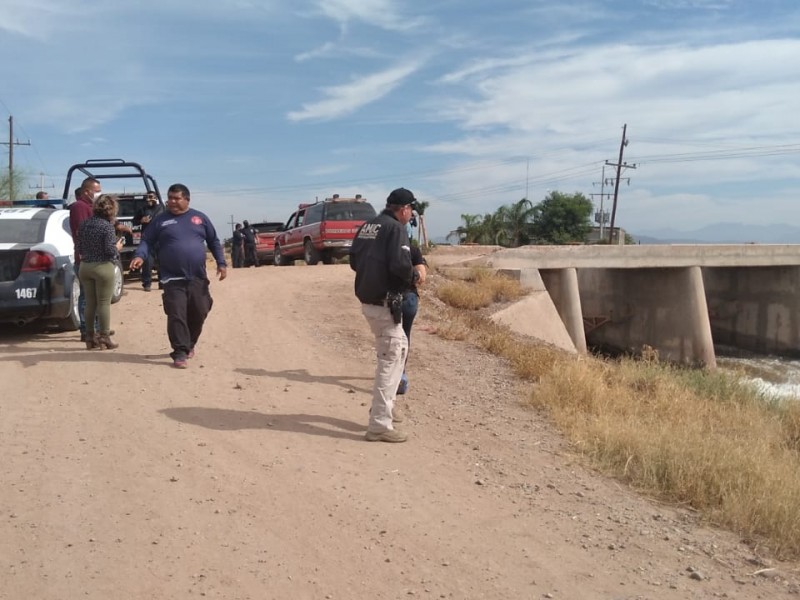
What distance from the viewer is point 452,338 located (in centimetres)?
996

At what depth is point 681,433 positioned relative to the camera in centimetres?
600

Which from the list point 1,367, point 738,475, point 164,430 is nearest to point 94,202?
point 1,367

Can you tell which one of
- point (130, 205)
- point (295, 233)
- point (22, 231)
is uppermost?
point (130, 205)

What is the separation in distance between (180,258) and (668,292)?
2277 cm

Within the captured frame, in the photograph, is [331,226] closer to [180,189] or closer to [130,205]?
[130,205]

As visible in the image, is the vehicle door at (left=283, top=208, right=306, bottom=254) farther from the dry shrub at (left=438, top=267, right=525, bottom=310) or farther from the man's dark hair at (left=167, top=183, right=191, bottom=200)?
the man's dark hair at (left=167, top=183, right=191, bottom=200)

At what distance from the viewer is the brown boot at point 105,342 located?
8141mm

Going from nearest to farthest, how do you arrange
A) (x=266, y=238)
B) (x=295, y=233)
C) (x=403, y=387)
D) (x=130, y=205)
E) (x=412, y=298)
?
(x=412, y=298) < (x=403, y=387) < (x=130, y=205) < (x=295, y=233) < (x=266, y=238)

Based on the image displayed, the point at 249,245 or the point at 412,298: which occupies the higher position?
the point at 249,245

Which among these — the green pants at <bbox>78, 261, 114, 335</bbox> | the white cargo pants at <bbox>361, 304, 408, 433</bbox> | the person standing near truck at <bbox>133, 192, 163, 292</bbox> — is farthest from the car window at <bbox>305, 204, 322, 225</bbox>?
the white cargo pants at <bbox>361, 304, 408, 433</bbox>

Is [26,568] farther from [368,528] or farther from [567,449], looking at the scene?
[567,449]

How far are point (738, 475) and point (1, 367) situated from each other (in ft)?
21.3

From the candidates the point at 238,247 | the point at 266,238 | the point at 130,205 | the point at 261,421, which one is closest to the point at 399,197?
the point at 261,421

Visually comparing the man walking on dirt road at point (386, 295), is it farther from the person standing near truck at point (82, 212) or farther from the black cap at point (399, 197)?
the person standing near truck at point (82, 212)
